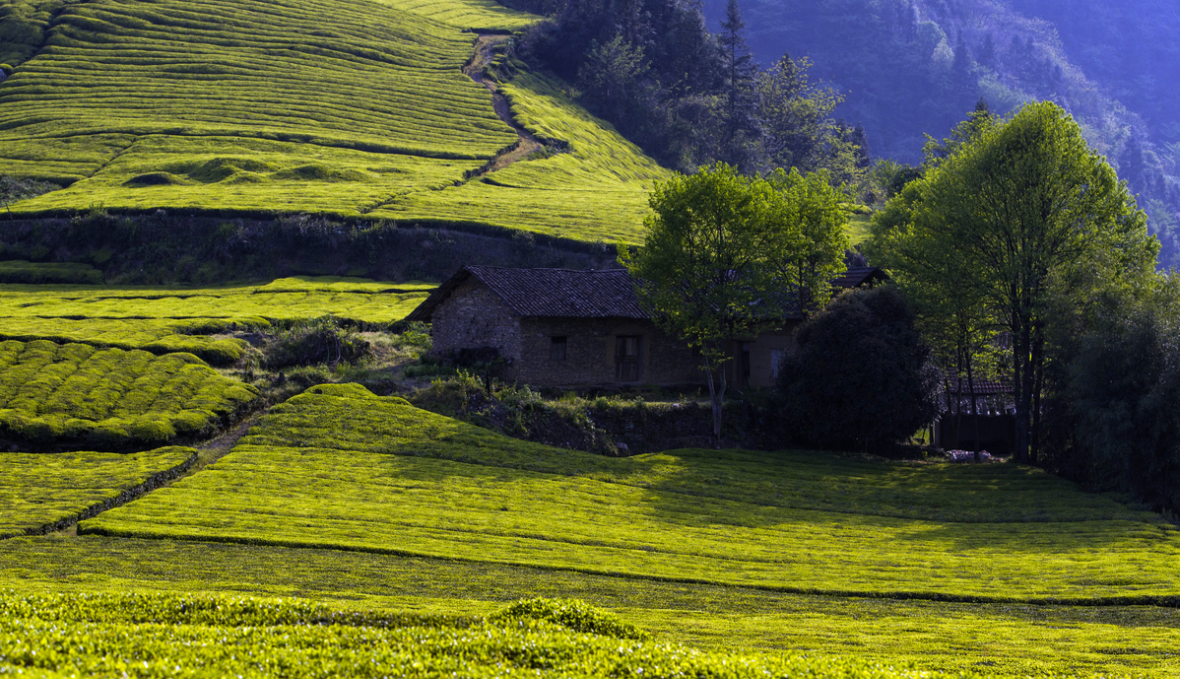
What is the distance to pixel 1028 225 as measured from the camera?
150 feet

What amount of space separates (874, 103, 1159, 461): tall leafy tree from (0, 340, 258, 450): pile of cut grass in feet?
118

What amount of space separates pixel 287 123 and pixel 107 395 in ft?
251

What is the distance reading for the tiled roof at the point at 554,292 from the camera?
47.7 meters

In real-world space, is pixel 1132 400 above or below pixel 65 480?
above

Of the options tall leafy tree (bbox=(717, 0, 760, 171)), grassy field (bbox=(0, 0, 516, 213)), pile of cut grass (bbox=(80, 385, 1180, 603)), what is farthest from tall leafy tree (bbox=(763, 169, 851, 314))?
tall leafy tree (bbox=(717, 0, 760, 171))

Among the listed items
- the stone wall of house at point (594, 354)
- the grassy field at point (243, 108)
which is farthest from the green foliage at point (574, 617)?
the grassy field at point (243, 108)

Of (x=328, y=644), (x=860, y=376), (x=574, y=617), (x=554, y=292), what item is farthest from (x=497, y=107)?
(x=328, y=644)

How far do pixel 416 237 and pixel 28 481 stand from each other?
49174mm

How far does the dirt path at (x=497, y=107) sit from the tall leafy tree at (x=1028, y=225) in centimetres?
6367

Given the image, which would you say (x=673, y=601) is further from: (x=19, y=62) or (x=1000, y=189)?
(x=19, y=62)

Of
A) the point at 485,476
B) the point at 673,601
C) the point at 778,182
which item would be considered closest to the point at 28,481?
the point at 485,476

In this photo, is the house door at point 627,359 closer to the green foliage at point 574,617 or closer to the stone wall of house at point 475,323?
the stone wall of house at point 475,323

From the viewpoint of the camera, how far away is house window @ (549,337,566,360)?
159ft

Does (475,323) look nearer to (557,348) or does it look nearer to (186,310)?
(557,348)
